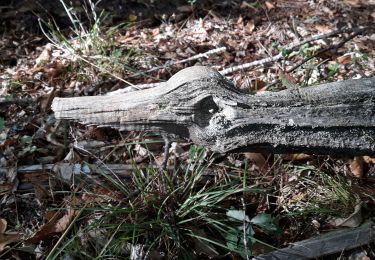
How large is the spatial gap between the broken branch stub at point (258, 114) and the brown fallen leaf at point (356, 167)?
62 centimetres

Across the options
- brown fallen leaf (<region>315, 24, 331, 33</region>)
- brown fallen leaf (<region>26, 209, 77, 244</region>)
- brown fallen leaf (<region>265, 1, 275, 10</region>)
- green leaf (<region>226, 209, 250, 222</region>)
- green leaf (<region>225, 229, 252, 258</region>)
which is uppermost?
brown fallen leaf (<region>265, 1, 275, 10</region>)

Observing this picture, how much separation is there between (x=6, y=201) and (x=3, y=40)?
189 cm

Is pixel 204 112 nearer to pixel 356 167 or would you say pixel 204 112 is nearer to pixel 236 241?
pixel 236 241

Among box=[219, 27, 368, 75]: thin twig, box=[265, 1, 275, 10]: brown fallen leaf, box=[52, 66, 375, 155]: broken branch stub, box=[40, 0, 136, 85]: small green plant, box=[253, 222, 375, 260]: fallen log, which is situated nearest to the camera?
box=[52, 66, 375, 155]: broken branch stub

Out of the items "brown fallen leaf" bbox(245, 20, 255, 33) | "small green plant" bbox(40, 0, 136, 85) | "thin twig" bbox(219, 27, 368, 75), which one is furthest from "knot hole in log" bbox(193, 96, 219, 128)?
"brown fallen leaf" bbox(245, 20, 255, 33)

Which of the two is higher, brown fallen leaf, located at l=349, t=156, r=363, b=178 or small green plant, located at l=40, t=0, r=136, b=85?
small green plant, located at l=40, t=0, r=136, b=85

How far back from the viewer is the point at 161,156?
8.20 ft

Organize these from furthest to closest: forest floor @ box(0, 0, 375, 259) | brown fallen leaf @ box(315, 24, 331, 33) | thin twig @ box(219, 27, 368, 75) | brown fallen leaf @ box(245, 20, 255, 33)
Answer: brown fallen leaf @ box(245, 20, 255, 33), brown fallen leaf @ box(315, 24, 331, 33), thin twig @ box(219, 27, 368, 75), forest floor @ box(0, 0, 375, 259)

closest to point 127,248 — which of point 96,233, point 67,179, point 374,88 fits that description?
point 96,233

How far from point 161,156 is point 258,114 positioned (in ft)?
3.29

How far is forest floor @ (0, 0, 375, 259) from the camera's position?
200cm

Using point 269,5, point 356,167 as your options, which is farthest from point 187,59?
point 356,167

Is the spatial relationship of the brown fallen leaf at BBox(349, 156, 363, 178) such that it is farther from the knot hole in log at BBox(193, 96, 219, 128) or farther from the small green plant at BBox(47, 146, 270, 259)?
the knot hole in log at BBox(193, 96, 219, 128)

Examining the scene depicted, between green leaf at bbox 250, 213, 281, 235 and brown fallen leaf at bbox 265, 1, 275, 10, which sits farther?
brown fallen leaf at bbox 265, 1, 275, 10
